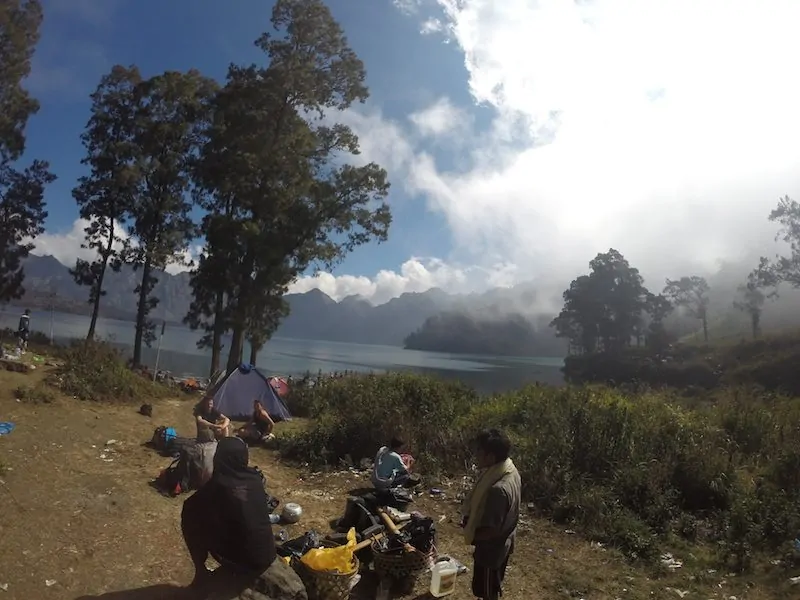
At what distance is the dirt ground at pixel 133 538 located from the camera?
5.22 meters

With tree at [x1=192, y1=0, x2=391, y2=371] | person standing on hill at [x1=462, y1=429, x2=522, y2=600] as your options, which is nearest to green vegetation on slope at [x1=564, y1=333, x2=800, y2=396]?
tree at [x1=192, y1=0, x2=391, y2=371]

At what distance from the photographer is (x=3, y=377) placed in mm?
11828

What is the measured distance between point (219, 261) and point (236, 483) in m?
16.4

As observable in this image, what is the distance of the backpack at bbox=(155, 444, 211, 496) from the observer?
7.84 meters

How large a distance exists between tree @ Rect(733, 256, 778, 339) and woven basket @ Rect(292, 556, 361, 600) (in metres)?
50.2

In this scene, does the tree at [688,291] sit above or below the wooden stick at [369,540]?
above

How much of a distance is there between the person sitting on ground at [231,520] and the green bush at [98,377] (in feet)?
30.9

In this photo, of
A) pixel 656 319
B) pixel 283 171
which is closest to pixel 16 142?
pixel 283 171

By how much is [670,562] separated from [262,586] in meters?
5.23

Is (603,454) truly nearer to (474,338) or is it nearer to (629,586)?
(629,586)

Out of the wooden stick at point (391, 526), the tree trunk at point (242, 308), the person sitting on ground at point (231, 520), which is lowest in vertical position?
the wooden stick at point (391, 526)

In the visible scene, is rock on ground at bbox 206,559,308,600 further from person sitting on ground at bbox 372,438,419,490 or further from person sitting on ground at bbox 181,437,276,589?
person sitting on ground at bbox 372,438,419,490

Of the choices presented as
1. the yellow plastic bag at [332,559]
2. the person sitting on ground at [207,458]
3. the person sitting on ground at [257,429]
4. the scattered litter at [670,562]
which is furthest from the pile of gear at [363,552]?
the person sitting on ground at [257,429]

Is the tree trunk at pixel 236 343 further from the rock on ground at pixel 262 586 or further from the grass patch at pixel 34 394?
the rock on ground at pixel 262 586
